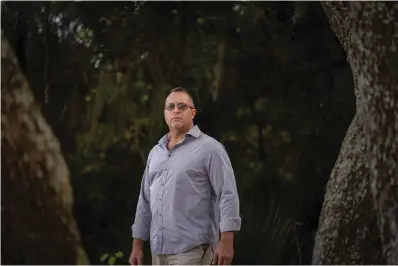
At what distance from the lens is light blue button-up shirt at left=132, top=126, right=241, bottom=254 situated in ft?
9.56

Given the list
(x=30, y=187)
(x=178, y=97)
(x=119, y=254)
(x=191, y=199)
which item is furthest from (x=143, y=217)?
(x=30, y=187)

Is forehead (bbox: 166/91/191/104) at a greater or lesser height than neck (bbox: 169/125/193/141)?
greater

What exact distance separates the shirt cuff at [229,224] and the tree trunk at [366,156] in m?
1.68

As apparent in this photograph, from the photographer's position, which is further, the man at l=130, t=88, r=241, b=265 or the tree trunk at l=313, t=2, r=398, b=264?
the tree trunk at l=313, t=2, r=398, b=264

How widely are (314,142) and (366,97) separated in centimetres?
71

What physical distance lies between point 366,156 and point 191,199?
1.92m

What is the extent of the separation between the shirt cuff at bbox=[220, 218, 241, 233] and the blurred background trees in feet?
6.83

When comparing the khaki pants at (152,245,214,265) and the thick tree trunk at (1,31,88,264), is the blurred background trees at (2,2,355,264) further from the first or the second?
the khaki pants at (152,245,214,265)

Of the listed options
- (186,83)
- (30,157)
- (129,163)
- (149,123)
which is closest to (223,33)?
(186,83)

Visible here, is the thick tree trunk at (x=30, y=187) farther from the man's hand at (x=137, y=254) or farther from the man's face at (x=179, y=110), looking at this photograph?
the man's face at (x=179, y=110)

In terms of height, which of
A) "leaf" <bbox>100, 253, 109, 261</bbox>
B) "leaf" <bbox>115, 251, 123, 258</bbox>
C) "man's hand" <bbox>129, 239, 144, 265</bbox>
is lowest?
"leaf" <bbox>100, 253, 109, 261</bbox>

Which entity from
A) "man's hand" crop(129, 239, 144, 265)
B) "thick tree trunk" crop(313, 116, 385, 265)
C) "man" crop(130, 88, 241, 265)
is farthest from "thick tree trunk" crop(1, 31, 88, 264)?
"man" crop(130, 88, 241, 265)

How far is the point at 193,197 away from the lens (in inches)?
115

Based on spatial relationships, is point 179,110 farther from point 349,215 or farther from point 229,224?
point 349,215
